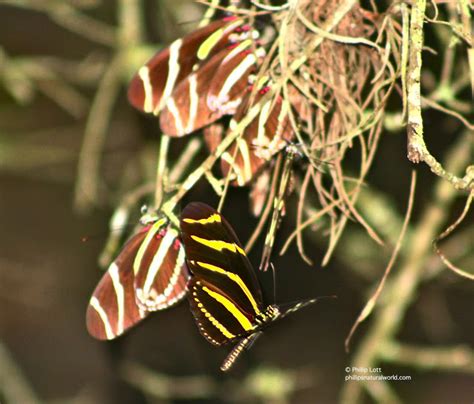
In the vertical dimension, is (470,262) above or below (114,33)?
below

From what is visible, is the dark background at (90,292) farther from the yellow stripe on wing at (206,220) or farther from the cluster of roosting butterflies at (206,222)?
the yellow stripe on wing at (206,220)

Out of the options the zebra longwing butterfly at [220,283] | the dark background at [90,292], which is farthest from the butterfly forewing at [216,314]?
the dark background at [90,292]

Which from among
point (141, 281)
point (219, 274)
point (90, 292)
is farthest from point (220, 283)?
point (90, 292)

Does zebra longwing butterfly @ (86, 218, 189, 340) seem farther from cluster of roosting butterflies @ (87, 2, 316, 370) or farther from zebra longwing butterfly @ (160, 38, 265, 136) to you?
zebra longwing butterfly @ (160, 38, 265, 136)

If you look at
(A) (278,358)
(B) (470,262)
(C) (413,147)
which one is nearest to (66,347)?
(A) (278,358)

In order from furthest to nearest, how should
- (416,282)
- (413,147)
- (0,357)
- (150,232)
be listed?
1. (0,357)
2. (416,282)
3. (150,232)
4. (413,147)

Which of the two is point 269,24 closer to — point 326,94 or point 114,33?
point 326,94
